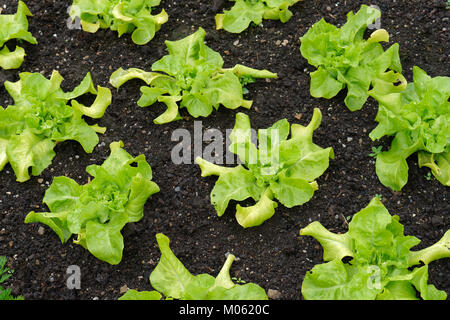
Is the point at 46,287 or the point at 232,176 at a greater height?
the point at 232,176

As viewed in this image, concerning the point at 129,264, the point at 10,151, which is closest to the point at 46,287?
the point at 129,264

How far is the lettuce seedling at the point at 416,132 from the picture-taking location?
3.80 metres

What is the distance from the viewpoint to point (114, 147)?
13.4 ft

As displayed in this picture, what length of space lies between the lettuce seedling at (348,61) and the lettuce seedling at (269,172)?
0.36 metres

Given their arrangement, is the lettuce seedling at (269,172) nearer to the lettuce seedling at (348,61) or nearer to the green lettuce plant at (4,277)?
the lettuce seedling at (348,61)

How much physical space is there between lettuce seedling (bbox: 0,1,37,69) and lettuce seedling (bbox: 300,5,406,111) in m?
2.28

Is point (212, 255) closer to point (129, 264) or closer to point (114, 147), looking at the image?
point (129, 264)

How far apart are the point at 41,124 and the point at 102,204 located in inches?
34.9

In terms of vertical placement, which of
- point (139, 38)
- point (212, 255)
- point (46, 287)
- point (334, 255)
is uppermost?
point (139, 38)

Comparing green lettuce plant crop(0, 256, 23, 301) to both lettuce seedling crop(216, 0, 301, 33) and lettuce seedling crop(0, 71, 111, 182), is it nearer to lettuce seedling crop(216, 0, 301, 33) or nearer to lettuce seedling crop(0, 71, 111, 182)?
lettuce seedling crop(0, 71, 111, 182)

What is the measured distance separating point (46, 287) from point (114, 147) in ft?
3.46

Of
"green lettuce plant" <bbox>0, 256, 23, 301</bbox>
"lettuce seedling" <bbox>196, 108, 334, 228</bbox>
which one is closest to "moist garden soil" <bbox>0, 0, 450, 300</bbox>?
"green lettuce plant" <bbox>0, 256, 23, 301</bbox>

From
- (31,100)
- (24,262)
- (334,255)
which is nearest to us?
(334,255)

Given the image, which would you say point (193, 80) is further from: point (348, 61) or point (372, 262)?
point (372, 262)
